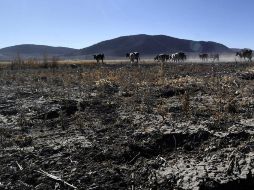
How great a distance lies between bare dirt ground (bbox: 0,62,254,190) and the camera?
5.85 meters

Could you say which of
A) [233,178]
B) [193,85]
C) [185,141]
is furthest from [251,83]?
[233,178]

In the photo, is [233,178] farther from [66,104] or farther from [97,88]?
[97,88]

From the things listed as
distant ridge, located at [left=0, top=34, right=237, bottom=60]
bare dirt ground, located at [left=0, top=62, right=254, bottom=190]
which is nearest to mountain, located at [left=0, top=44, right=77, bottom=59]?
distant ridge, located at [left=0, top=34, right=237, bottom=60]

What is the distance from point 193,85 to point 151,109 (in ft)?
12.0

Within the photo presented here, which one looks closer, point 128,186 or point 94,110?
point 128,186

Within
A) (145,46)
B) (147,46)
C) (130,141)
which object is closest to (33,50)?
(145,46)

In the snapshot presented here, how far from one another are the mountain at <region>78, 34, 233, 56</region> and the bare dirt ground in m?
115

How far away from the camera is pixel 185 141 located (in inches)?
282

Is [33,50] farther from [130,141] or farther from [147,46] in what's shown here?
[130,141]

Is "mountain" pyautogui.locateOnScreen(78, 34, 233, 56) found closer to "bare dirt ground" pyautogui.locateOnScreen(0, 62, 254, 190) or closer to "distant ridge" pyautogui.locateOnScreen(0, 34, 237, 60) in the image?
"distant ridge" pyautogui.locateOnScreen(0, 34, 237, 60)

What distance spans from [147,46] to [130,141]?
124888mm

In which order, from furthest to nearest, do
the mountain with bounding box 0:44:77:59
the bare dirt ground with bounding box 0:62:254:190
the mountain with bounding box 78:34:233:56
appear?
the mountain with bounding box 0:44:77:59 < the mountain with bounding box 78:34:233:56 < the bare dirt ground with bounding box 0:62:254:190

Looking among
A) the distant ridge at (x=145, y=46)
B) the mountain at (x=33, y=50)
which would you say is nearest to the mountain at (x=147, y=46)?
the distant ridge at (x=145, y=46)

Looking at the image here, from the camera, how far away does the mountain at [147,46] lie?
130 metres
